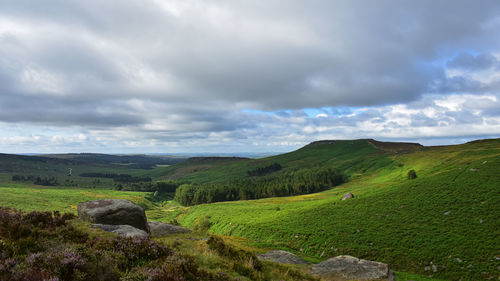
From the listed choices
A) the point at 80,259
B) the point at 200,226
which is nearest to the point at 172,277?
the point at 80,259

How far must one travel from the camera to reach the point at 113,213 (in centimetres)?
2948

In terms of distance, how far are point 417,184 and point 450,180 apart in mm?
8074

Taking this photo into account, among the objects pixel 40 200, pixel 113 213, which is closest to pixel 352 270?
pixel 113 213

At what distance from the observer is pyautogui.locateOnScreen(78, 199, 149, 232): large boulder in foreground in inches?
1118

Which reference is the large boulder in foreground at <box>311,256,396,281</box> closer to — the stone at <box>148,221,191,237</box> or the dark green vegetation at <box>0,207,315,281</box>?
the dark green vegetation at <box>0,207,315,281</box>

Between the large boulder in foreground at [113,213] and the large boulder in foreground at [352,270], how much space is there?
22768 millimetres

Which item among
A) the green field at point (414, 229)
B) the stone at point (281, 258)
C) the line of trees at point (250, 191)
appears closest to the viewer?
the stone at point (281, 258)

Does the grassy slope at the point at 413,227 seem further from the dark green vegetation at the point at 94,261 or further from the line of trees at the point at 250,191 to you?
the line of trees at the point at 250,191

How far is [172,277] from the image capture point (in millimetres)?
8125

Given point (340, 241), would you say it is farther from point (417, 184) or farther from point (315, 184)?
point (315, 184)

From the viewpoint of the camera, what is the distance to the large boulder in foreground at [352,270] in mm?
21203

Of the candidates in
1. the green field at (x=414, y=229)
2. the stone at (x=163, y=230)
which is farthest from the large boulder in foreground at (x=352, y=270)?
the stone at (x=163, y=230)

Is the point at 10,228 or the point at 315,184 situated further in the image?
the point at 315,184

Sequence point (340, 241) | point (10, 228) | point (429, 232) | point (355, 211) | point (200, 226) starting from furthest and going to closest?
point (200, 226) < point (355, 211) < point (340, 241) < point (429, 232) < point (10, 228)
